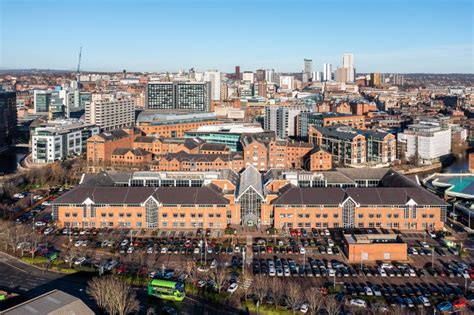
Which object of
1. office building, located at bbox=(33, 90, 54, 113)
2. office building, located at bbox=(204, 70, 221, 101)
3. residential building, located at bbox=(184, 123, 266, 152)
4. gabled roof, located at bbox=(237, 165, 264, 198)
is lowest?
gabled roof, located at bbox=(237, 165, 264, 198)

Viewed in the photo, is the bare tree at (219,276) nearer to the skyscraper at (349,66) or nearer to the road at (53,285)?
the road at (53,285)

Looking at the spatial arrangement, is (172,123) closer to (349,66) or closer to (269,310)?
(269,310)

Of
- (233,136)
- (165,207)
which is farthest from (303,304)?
(233,136)

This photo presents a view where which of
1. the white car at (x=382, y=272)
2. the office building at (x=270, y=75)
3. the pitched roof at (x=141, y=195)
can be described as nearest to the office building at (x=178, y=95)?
the pitched roof at (x=141, y=195)

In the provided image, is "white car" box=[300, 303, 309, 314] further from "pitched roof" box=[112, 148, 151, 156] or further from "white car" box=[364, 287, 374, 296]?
"pitched roof" box=[112, 148, 151, 156]

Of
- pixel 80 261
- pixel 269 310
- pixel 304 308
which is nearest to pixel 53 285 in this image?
pixel 80 261

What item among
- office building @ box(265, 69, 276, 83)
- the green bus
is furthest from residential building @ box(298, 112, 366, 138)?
office building @ box(265, 69, 276, 83)
